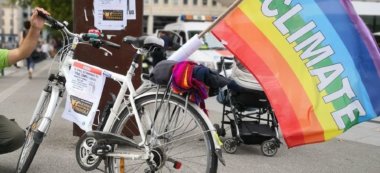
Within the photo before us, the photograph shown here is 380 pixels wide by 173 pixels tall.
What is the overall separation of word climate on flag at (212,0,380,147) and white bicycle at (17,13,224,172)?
56 cm

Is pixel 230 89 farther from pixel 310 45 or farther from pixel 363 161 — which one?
pixel 310 45

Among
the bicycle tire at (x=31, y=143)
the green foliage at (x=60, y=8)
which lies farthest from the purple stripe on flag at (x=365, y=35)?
the green foliage at (x=60, y=8)

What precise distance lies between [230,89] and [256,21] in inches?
92.8

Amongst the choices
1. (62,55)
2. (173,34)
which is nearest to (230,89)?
(62,55)

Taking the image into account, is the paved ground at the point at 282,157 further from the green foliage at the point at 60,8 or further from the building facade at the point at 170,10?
the building facade at the point at 170,10

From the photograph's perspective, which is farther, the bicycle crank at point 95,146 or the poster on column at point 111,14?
the poster on column at point 111,14

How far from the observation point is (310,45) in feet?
11.2

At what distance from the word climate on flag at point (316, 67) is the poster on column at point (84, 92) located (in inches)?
53.8

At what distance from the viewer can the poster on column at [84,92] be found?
4.09m

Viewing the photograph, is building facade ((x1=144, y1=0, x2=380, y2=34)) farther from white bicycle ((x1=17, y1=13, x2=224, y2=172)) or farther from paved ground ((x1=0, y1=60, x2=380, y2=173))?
white bicycle ((x1=17, y1=13, x2=224, y2=172))

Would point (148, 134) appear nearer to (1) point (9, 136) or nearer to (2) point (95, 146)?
(2) point (95, 146)

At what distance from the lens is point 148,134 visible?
370 cm

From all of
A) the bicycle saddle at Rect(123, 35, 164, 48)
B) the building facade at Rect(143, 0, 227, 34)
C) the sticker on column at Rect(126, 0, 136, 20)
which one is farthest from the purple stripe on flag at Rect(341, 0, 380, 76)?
the building facade at Rect(143, 0, 227, 34)

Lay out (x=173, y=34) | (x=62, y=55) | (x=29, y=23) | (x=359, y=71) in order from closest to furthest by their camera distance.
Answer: (x=359, y=71), (x=29, y=23), (x=62, y=55), (x=173, y=34)
